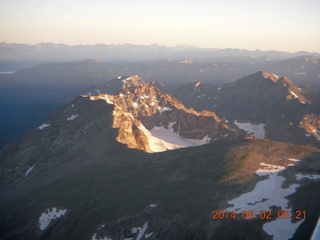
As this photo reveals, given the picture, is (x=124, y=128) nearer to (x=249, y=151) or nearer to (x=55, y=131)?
(x=55, y=131)

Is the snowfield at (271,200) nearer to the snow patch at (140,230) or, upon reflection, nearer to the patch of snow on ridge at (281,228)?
the patch of snow on ridge at (281,228)

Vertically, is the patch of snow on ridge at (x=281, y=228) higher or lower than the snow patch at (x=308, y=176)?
lower

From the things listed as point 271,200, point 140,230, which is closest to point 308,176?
point 271,200

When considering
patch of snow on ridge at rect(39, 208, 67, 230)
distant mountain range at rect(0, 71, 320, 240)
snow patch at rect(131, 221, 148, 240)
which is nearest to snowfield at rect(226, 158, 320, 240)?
distant mountain range at rect(0, 71, 320, 240)

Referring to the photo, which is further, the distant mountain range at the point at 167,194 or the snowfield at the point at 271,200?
the distant mountain range at the point at 167,194

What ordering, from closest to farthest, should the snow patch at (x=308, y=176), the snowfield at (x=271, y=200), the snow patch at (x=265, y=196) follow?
the snowfield at (x=271, y=200), the snow patch at (x=265, y=196), the snow patch at (x=308, y=176)
